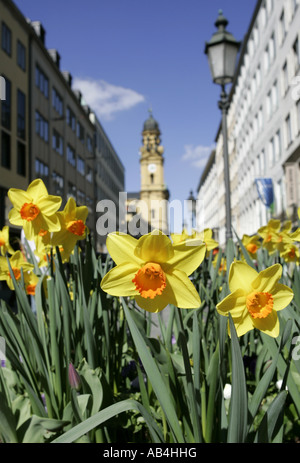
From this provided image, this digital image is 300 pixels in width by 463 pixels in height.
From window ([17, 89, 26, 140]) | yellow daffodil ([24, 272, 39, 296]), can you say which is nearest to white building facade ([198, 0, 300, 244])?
yellow daffodil ([24, 272, 39, 296])

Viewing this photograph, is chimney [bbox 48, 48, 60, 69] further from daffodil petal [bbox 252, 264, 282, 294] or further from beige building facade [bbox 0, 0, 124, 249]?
daffodil petal [bbox 252, 264, 282, 294]

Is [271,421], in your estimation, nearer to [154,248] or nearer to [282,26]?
[154,248]

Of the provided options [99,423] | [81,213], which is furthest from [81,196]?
[99,423]

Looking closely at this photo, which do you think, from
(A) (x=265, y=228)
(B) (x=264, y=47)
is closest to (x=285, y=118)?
(B) (x=264, y=47)

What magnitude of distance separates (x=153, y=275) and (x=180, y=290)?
8cm

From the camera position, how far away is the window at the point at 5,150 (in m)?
18.8

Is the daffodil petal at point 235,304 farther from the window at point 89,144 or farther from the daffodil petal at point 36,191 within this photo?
the window at point 89,144

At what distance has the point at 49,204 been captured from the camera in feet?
5.13

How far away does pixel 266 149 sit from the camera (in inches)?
1054

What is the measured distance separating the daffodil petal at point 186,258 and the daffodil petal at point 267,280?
194 mm

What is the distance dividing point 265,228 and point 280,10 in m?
23.6

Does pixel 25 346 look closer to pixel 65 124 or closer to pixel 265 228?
pixel 265 228

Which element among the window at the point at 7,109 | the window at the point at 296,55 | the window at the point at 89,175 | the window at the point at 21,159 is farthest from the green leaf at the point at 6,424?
the window at the point at 89,175
